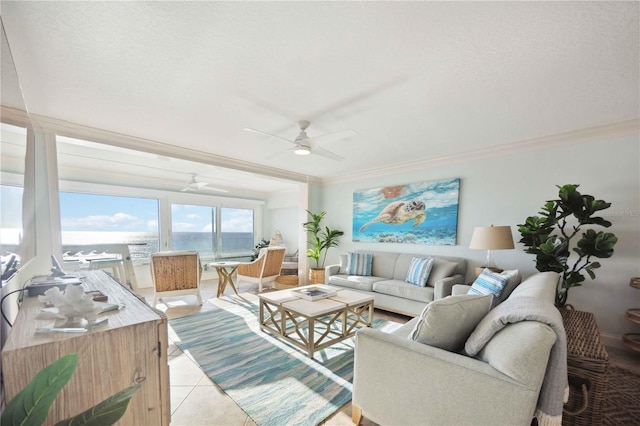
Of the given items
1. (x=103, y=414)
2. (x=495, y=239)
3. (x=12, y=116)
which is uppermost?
(x=12, y=116)

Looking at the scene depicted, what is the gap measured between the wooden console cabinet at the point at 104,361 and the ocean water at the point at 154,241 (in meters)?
4.51

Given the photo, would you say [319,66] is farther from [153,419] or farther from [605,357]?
[605,357]

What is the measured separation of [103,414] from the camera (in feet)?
2.08

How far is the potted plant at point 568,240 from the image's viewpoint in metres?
2.36

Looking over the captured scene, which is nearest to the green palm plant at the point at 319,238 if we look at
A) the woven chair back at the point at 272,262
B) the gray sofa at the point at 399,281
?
the woven chair back at the point at 272,262

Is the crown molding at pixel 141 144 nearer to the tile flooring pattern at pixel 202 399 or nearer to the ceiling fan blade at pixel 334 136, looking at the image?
the ceiling fan blade at pixel 334 136

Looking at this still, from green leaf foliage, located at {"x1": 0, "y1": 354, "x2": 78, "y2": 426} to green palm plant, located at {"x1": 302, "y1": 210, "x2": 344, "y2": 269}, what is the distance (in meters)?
4.51

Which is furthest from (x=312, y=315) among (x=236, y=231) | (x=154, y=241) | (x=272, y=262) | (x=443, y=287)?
(x=236, y=231)

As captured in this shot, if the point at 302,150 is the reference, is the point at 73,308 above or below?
below

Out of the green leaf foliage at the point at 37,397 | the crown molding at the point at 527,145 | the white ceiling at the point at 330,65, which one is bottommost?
the green leaf foliage at the point at 37,397

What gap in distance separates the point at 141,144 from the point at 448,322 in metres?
3.71

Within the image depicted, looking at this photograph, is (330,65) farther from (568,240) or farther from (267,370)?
(568,240)

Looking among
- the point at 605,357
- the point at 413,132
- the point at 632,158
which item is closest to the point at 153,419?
the point at 605,357

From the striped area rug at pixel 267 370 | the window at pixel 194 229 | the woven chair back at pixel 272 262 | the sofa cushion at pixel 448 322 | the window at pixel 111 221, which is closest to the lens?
the sofa cushion at pixel 448 322
